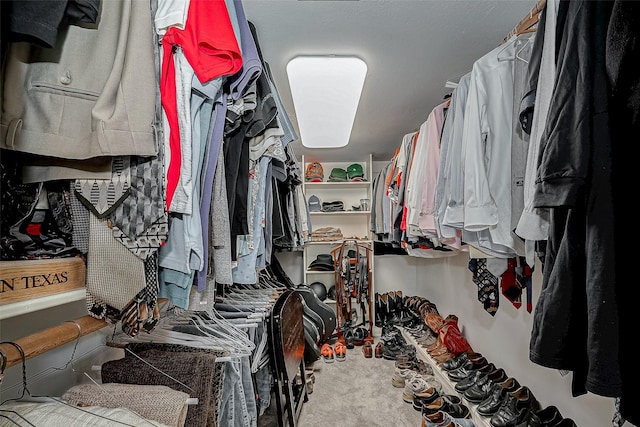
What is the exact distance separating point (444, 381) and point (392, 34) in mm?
2157

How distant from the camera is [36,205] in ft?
1.89

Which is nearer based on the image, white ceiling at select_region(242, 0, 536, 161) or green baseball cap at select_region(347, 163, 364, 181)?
white ceiling at select_region(242, 0, 536, 161)

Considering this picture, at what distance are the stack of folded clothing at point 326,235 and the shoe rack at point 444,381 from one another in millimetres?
1305

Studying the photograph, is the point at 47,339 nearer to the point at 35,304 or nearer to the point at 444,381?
the point at 35,304

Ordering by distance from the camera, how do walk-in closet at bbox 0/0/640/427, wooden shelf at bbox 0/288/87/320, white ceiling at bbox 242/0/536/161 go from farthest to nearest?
white ceiling at bbox 242/0/536/161
walk-in closet at bbox 0/0/640/427
wooden shelf at bbox 0/288/87/320

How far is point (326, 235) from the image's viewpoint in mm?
3865

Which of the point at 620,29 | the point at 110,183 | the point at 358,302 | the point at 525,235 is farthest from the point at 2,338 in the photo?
the point at 358,302

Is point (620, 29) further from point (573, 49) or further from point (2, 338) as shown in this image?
point (2, 338)

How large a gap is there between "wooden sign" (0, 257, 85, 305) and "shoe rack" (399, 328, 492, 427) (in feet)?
6.01

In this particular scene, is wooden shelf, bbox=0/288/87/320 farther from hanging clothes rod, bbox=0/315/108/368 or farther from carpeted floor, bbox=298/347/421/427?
carpeted floor, bbox=298/347/421/427

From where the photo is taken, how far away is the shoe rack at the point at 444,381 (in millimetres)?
1596

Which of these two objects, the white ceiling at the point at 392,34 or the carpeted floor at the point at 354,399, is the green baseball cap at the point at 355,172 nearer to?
the white ceiling at the point at 392,34

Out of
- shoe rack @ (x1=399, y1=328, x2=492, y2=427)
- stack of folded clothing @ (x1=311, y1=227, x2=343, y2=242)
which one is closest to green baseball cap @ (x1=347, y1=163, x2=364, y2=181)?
stack of folded clothing @ (x1=311, y1=227, x2=343, y2=242)

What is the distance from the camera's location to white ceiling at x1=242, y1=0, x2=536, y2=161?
1233 mm
